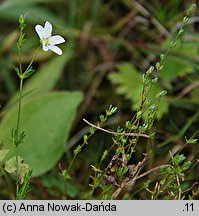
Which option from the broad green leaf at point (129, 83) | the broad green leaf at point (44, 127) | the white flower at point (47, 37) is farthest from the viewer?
the broad green leaf at point (129, 83)

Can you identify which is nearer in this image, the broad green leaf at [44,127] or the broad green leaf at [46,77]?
the broad green leaf at [44,127]

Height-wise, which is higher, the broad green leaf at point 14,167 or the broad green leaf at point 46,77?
the broad green leaf at point 46,77

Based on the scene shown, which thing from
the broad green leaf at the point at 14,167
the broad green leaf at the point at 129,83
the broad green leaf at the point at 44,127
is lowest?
the broad green leaf at the point at 14,167

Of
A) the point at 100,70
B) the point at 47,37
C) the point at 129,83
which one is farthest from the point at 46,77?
the point at 47,37

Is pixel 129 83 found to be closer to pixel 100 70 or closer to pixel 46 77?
pixel 100 70

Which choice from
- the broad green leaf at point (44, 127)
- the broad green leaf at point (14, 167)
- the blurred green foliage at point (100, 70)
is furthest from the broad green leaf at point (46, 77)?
the broad green leaf at point (14, 167)

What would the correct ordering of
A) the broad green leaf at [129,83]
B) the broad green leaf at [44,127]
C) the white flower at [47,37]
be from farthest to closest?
1. the broad green leaf at [129,83]
2. the broad green leaf at [44,127]
3. the white flower at [47,37]

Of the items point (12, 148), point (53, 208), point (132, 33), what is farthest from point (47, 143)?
point (132, 33)

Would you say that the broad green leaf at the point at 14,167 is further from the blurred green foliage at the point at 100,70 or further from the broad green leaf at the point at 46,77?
the broad green leaf at the point at 46,77
